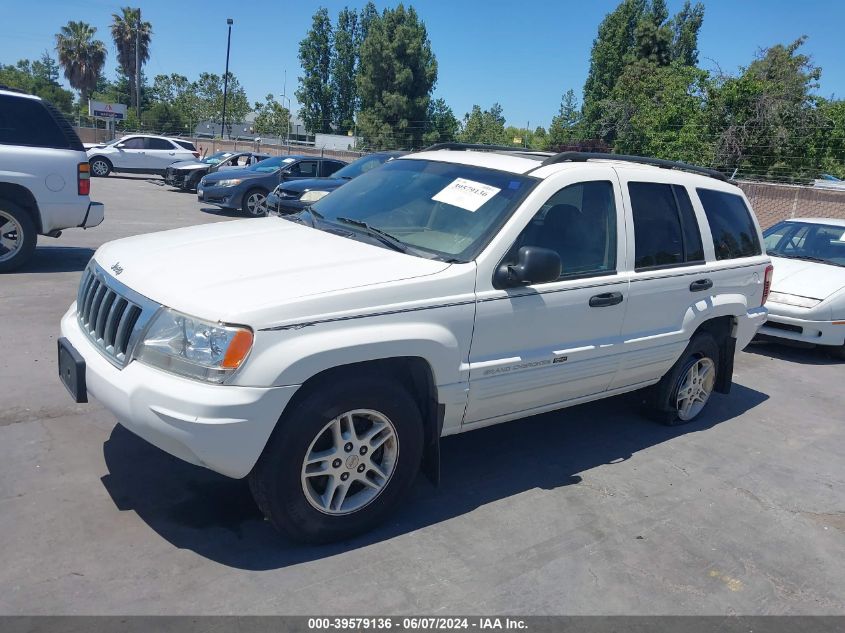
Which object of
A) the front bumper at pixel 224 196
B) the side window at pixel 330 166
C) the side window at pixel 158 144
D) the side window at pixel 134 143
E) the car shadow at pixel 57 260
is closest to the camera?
the car shadow at pixel 57 260

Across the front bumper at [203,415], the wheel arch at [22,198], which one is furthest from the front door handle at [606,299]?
the wheel arch at [22,198]

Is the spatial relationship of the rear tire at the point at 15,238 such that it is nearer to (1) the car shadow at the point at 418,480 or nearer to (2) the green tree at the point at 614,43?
(1) the car shadow at the point at 418,480

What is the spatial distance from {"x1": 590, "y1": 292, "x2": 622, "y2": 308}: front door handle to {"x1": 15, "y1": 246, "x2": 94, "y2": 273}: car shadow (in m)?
6.09

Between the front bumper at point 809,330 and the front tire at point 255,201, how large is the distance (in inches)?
464

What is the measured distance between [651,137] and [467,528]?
66.8 ft

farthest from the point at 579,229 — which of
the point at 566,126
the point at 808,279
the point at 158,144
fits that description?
the point at 566,126

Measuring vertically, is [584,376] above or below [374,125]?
below

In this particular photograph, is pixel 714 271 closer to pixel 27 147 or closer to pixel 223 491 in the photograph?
pixel 223 491

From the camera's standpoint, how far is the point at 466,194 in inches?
171

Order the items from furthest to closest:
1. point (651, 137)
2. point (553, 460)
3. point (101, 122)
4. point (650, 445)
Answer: point (101, 122)
point (651, 137)
point (650, 445)
point (553, 460)

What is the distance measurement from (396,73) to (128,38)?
95.2 ft

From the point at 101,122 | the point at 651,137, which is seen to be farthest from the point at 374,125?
the point at 651,137

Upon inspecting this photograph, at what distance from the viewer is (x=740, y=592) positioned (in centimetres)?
351

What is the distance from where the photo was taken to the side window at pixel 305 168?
1730 centimetres
